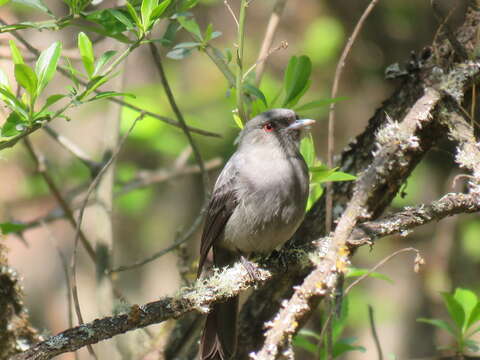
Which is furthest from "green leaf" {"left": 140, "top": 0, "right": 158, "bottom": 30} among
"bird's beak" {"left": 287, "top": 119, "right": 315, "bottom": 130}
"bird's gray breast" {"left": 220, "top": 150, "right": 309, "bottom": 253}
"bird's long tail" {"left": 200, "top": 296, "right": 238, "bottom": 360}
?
"bird's long tail" {"left": 200, "top": 296, "right": 238, "bottom": 360}

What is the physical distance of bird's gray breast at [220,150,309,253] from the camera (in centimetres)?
382

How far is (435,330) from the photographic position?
7266mm

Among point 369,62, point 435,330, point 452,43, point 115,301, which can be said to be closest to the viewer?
point 452,43

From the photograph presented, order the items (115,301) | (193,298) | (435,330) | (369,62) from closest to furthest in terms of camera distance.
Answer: (193,298), (115,301), (435,330), (369,62)

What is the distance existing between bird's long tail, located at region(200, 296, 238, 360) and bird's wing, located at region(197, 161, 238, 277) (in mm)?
340

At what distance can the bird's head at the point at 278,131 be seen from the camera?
408cm

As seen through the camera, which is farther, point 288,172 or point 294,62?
point 288,172

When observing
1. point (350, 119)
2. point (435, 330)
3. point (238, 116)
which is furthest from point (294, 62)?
point (435, 330)

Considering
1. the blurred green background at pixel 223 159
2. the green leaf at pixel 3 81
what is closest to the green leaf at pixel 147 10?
the green leaf at pixel 3 81

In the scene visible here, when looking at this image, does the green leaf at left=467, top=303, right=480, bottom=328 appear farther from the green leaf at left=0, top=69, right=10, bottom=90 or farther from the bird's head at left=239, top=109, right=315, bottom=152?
the green leaf at left=0, top=69, right=10, bottom=90

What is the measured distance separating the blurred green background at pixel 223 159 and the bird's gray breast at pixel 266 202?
1822 mm

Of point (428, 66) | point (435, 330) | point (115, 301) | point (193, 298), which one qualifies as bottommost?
point (435, 330)

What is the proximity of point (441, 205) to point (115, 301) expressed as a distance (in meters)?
2.17

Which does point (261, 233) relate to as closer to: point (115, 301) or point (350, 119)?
point (115, 301)
